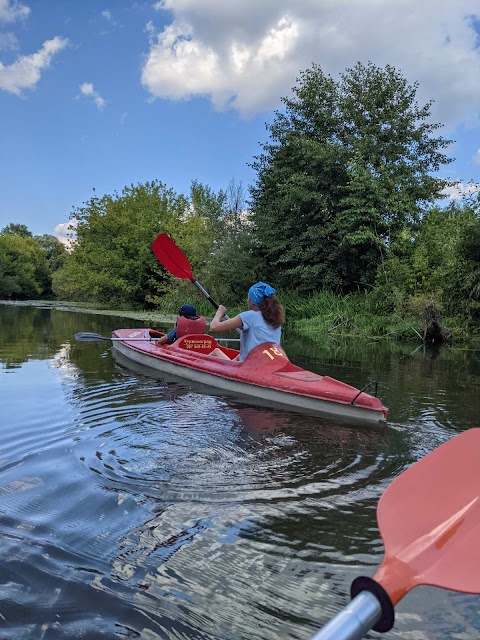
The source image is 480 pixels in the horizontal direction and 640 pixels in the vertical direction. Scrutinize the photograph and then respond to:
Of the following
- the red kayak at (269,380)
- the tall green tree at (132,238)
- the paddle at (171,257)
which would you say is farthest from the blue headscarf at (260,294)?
the tall green tree at (132,238)

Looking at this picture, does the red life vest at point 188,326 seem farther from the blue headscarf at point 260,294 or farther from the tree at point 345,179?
the tree at point 345,179

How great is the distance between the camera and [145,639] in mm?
1722

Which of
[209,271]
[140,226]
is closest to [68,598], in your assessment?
[209,271]

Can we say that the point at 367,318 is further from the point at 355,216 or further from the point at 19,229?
the point at 19,229

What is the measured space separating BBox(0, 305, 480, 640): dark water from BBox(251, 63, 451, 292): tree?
39.1 feet

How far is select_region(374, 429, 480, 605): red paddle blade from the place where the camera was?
1.40 metres

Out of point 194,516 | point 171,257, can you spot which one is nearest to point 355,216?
point 171,257

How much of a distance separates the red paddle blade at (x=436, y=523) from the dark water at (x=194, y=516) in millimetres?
453

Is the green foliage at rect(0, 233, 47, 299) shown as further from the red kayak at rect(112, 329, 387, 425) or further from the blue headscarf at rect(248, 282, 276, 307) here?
the blue headscarf at rect(248, 282, 276, 307)

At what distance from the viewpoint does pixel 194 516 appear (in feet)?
8.77

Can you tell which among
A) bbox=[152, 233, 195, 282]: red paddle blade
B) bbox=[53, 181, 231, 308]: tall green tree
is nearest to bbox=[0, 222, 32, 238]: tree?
bbox=[53, 181, 231, 308]: tall green tree

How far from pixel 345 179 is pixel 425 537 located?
17.1 meters

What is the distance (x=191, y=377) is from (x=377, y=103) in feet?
51.4

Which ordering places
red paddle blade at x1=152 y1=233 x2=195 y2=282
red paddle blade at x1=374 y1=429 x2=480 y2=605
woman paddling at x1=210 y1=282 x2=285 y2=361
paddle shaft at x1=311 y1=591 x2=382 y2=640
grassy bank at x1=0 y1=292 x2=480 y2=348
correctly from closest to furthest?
paddle shaft at x1=311 y1=591 x2=382 y2=640, red paddle blade at x1=374 y1=429 x2=480 y2=605, woman paddling at x1=210 y1=282 x2=285 y2=361, red paddle blade at x1=152 y1=233 x2=195 y2=282, grassy bank at x1=0 y1=292 x2=480 y2=348
